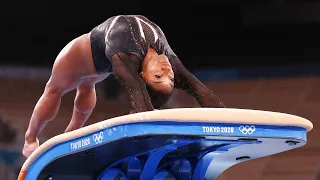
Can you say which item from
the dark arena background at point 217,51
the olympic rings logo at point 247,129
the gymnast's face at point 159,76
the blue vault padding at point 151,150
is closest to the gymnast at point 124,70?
the gymnast's face at point 159,76

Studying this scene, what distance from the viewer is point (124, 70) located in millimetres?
2281

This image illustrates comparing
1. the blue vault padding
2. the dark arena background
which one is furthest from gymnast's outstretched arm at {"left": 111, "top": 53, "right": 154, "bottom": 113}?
the dark arena background

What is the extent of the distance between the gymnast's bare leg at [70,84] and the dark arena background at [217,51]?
2370 millimetres

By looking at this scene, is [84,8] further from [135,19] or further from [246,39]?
[135,19]

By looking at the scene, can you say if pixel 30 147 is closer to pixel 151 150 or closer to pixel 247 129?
pixel 151 150

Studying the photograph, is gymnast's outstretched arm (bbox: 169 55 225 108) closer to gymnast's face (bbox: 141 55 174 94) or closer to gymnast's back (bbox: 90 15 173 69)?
gymnast's back (bbox: 90 15 173 69)

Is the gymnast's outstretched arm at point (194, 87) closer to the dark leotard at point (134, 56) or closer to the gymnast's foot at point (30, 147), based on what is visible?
the dark leotard at point (134, 56)

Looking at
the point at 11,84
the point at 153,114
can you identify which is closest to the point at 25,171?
the point at 153,114

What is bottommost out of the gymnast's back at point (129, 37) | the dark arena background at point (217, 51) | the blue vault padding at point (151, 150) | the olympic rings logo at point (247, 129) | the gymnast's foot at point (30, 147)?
the blue vault padding at point (151, 150)

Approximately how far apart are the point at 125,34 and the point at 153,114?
0.71 m

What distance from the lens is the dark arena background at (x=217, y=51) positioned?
558 cm

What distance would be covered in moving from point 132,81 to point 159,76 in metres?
0.12

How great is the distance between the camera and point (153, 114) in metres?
1.81

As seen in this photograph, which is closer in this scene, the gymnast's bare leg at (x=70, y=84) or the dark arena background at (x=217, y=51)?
the gymnast's bare leg at (x=70, y=84)
